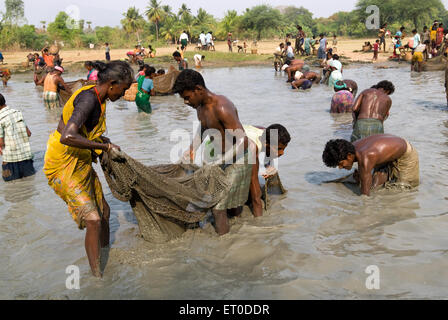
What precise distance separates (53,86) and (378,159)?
9314 millimetres

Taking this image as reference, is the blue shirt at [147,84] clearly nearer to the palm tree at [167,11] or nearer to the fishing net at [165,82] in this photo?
the fishing net at [165,82]

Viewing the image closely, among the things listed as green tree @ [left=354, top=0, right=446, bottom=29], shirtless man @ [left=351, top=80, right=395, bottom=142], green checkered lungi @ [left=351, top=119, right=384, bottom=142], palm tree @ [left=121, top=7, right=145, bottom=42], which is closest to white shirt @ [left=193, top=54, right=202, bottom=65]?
shirtless man @ [left=351, top=80, right=395, bottom=142]

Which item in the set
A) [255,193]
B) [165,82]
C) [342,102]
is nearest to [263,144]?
[255,193]

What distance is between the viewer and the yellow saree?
303cm

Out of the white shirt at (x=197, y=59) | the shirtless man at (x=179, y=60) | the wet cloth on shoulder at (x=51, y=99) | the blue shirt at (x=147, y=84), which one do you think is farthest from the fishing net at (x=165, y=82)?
the white shirt at (x=197, y=59)

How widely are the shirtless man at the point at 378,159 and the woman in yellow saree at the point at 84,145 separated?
2582mm

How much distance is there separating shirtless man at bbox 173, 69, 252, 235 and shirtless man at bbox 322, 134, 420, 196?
1.22 meters

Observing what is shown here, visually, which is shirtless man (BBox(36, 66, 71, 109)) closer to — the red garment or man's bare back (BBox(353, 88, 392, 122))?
man's bare back (BBox(353, 88, 392, 122))

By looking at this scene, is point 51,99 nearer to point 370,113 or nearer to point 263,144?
point 263,144

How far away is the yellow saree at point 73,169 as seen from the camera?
9.93 feet

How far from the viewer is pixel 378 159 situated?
460 cm

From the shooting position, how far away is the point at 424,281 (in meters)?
3.23

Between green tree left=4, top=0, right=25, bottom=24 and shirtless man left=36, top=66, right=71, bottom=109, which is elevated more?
green tree left=4, top=0, right=25, bottom=24
